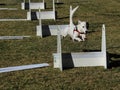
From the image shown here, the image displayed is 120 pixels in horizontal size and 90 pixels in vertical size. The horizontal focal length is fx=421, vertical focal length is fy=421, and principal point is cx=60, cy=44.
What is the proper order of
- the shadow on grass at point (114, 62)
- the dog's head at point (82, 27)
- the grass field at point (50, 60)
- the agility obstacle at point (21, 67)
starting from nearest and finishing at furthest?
the grass field at point (50, 60) < the agility obstacle at point (21, 67) < the shadow on grass at point (114, 62) < the dog's head at point (82, 27)

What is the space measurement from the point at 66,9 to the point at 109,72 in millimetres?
19413

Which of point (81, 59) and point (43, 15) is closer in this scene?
point (81, 59)

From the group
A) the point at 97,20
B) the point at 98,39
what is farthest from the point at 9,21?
the point at 98,39

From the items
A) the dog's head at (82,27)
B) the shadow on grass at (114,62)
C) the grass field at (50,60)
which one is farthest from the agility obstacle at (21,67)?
the dog's head at (82,27)

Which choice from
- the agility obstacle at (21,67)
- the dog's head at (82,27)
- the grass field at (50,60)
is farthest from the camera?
Result: the dog's head at (82,27)

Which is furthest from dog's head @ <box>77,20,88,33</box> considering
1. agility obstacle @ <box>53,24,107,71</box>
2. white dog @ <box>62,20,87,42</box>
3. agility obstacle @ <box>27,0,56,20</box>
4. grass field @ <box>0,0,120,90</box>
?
agility obstacle @ <box>27,0,56,20</box>

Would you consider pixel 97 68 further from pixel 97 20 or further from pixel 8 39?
pixel 97 20

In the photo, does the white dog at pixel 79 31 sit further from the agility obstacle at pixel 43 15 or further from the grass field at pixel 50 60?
the agility obstacle at pixel 43 15

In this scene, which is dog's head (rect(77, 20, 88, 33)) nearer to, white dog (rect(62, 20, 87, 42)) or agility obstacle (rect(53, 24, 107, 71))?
white dog (rect(62, 20, 87, 42))

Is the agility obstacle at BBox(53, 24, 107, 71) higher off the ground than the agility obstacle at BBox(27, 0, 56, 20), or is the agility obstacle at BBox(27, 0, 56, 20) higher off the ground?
the agility obstacle at BBox(53, 24, 107, 71)

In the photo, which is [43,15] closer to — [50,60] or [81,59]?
[50,60]

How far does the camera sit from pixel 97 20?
24.0 meters

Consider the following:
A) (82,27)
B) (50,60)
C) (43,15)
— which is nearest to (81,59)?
(50,60)

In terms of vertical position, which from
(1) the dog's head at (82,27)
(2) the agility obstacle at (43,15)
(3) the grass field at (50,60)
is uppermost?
(1) the dog's head at (82,27)
